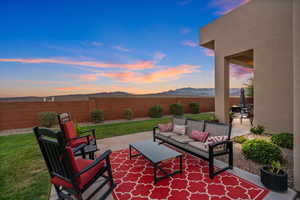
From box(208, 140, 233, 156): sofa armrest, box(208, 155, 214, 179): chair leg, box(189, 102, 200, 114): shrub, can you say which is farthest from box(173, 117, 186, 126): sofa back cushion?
box(189, 102, 200, 114): shrub

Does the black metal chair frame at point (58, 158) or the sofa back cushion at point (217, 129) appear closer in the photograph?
the black metal chair frame at point (58, 158)

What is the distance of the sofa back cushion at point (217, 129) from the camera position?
2.90 m

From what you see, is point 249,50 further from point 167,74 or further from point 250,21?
point 167,74

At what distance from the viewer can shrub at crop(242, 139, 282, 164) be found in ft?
9.39

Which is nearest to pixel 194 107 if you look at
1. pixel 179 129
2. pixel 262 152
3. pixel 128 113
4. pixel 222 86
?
pixel 222 86

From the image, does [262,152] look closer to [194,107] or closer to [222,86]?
[222,86]

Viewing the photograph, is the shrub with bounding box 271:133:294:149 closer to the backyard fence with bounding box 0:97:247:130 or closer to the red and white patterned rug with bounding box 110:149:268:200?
the red and white patterned rug with bounding box 110:149:268:200

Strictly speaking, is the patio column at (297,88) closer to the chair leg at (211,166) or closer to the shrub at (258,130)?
the chair leg at (211,166)

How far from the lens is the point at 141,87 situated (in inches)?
508

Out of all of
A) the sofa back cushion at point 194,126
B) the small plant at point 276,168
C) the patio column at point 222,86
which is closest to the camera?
the small plant at point 276,168

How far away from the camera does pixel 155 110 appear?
11.1 metres

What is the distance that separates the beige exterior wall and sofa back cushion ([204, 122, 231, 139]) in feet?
13.1

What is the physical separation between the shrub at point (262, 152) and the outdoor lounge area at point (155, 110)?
3 centimetres

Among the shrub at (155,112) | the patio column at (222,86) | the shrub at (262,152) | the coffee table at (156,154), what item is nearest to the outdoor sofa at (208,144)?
the coffee table at (156,154)
